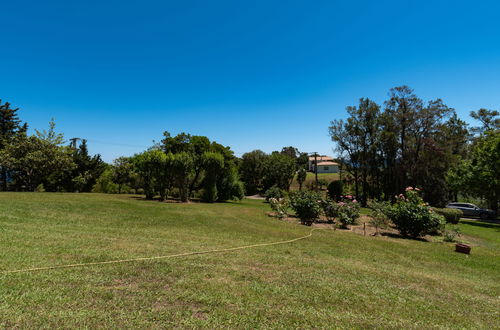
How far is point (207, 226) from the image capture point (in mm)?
9180

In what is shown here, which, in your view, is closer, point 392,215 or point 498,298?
point 498,298

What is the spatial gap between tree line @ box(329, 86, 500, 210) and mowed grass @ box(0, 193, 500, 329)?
20496 millimetres

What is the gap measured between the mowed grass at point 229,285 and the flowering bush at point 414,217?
2.34m

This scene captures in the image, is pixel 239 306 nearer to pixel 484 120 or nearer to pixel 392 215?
pixel 392 215

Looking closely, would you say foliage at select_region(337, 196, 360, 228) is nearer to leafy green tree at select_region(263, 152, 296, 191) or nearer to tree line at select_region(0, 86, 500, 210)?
tree line at select_region(0, 86, 500, 210)

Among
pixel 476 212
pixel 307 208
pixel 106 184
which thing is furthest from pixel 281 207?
pixel 106 184

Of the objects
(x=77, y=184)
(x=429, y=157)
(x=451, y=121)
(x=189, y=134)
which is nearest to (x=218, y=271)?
(x=189, y=134)

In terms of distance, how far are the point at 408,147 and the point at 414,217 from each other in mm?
19546

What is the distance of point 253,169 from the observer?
4228 cm

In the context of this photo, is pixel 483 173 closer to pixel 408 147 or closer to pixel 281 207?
pixel 408 147

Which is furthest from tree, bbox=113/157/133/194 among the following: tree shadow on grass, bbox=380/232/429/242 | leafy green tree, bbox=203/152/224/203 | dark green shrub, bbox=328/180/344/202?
tree shadow on grass, bbox=380/232/429/242

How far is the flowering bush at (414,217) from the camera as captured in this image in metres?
9.55

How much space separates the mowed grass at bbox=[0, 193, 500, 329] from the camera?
9.14 ft

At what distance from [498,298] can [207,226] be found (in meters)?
7.85
